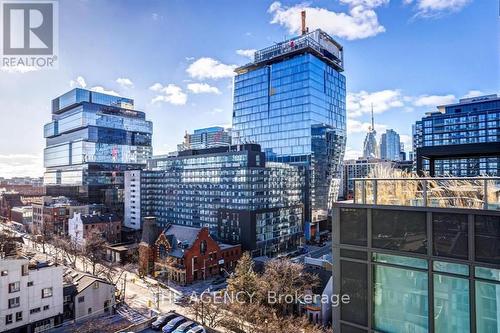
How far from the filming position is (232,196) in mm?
60438

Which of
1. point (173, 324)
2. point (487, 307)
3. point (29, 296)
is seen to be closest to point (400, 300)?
point (487, 307)

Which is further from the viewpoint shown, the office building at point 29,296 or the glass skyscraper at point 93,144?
the glass skyscraper at point 93,144

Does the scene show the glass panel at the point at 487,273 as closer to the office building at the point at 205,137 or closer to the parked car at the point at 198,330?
the parked car at the point at 198,330

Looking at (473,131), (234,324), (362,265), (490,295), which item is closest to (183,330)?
(234,324)

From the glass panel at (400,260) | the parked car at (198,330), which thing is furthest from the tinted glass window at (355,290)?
the parked car at (198,330)

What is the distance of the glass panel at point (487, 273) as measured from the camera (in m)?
6.32

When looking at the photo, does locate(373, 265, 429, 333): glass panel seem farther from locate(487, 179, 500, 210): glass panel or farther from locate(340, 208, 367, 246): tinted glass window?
locate(487, 179, 500, 210): glass panel

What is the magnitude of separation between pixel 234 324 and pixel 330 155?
2616 inches

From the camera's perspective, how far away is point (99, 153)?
119875 mm

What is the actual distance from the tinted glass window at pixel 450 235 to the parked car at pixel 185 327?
2451 cm

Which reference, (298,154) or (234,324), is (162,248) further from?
(298,154)

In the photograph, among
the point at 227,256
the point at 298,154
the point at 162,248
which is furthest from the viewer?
the point at 298,154

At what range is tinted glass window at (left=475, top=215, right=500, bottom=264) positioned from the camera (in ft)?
20.5

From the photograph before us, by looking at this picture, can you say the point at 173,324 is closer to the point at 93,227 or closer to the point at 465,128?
the point at 93,227
